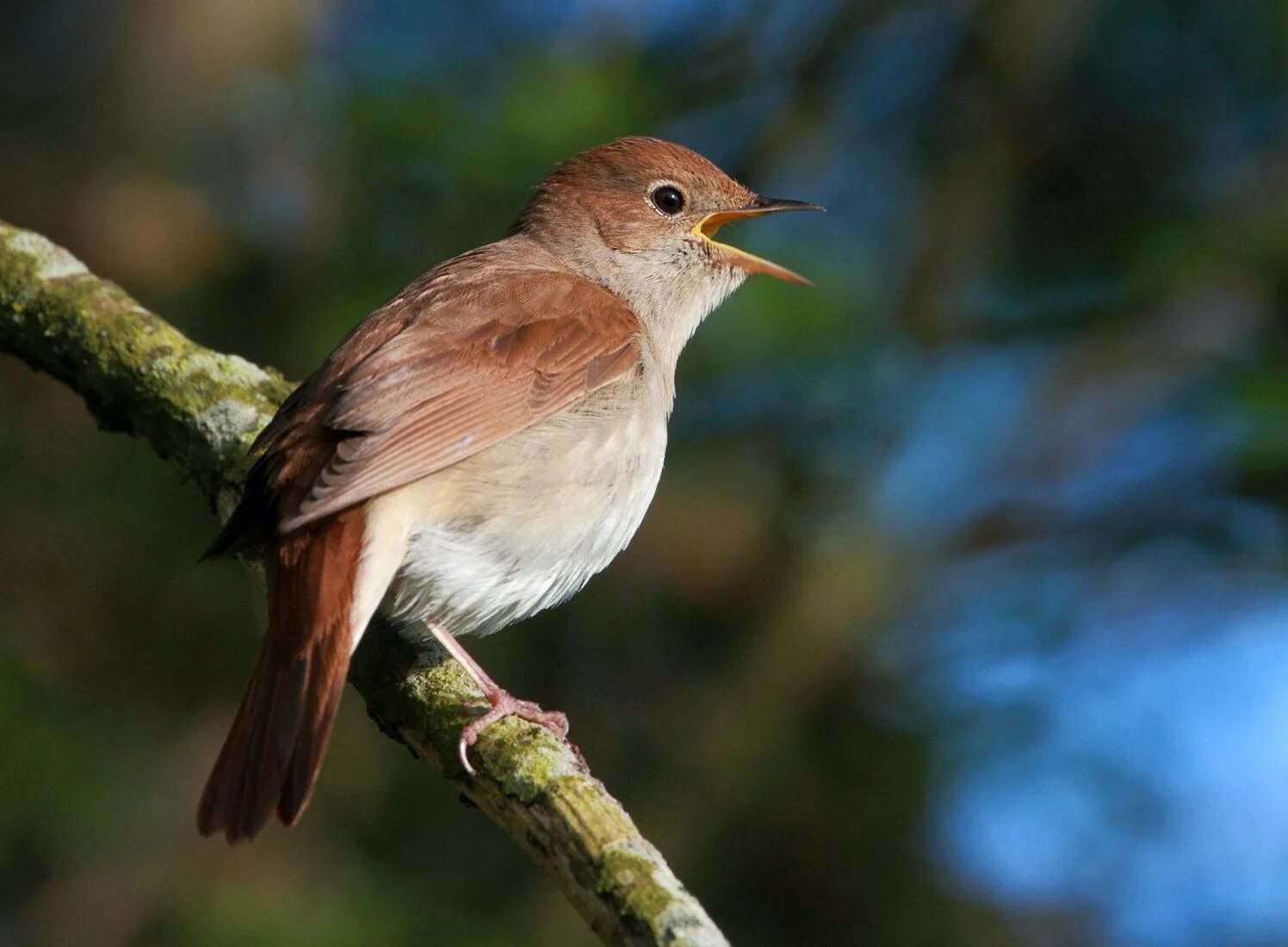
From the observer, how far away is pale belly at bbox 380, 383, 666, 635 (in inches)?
146

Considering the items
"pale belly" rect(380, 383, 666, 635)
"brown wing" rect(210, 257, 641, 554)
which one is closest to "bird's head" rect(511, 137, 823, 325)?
"brown wing" rect(210, 257, 641, 554)

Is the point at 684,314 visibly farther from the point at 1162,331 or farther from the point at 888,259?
the point at 1162,331

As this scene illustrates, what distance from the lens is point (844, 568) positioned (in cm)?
659

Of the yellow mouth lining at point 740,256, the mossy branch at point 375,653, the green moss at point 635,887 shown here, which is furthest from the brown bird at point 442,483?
the green moss at point 635,887

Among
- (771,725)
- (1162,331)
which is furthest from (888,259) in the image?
(771,725)

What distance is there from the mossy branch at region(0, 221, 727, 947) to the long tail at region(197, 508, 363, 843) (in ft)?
1.04

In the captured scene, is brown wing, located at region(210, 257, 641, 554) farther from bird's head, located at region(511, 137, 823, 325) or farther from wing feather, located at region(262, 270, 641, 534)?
bird's head, located at region(511, 137, 823, 325)

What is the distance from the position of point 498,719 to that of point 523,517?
2.07ft

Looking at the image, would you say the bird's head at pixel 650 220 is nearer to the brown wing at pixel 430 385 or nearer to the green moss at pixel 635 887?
the brown wing at pixel 430 385

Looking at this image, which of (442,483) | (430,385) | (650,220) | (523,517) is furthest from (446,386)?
(650,220)

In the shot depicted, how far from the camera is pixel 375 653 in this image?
3760 mm

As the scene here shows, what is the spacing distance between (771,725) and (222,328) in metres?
2.79

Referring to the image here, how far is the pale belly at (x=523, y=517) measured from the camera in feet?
12.2

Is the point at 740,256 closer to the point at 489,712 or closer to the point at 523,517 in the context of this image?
the point at 523,517
